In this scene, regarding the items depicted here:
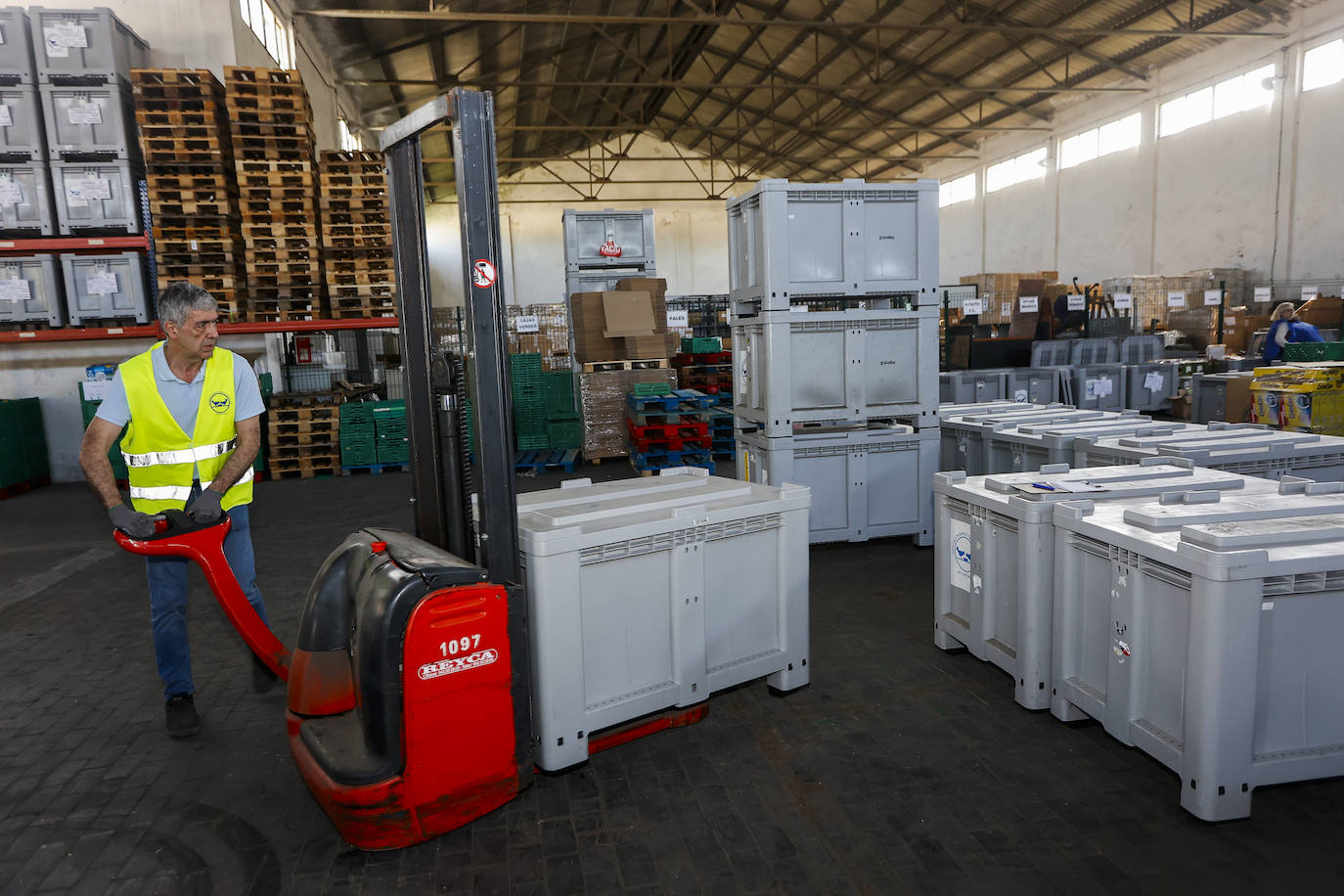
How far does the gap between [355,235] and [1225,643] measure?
39.2 feet

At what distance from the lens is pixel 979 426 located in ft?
21.2

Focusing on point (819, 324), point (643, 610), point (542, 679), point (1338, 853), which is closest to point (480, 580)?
point (542, 679)

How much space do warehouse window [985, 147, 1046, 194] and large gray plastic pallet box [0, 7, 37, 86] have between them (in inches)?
886

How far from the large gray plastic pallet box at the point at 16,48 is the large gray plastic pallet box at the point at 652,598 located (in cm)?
1155

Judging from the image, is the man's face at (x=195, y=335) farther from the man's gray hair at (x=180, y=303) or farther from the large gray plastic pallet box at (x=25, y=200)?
the large gray plastic pallet box at (x=25, y=200)

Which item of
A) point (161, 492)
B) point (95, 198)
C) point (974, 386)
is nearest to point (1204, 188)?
point (974, 386)

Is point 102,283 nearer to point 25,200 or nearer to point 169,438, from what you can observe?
point 25,200

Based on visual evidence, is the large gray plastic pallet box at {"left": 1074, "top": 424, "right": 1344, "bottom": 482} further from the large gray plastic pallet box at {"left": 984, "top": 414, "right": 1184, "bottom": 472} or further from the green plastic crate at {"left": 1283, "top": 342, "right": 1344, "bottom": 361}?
the green plastic crate at {"left": 1283, "top": 342, "right": 1344, "bottom": 361}

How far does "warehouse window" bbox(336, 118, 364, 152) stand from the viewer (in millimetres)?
17597

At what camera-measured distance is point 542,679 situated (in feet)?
10.5

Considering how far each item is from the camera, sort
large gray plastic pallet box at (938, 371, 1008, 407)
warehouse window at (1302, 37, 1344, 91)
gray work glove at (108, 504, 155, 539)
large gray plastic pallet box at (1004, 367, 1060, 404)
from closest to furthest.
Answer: gray work glove at (108, 504, 155, 539) → large gray plastic pallet box at (938, 371, 1008, 407) → large gray plastic pallet box at (1004, 367, 1060, 404) → warehouse window at (1302, 37, 1344, 91)

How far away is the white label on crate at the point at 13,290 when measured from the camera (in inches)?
434

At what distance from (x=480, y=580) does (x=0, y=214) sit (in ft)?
39.8

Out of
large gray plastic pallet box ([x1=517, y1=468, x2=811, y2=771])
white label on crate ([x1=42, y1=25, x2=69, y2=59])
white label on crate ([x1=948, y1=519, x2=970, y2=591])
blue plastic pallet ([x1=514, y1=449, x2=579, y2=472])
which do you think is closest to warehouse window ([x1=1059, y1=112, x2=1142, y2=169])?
blue plastic pallet ([x1=514, y1=449, x2=579, y2=472])
